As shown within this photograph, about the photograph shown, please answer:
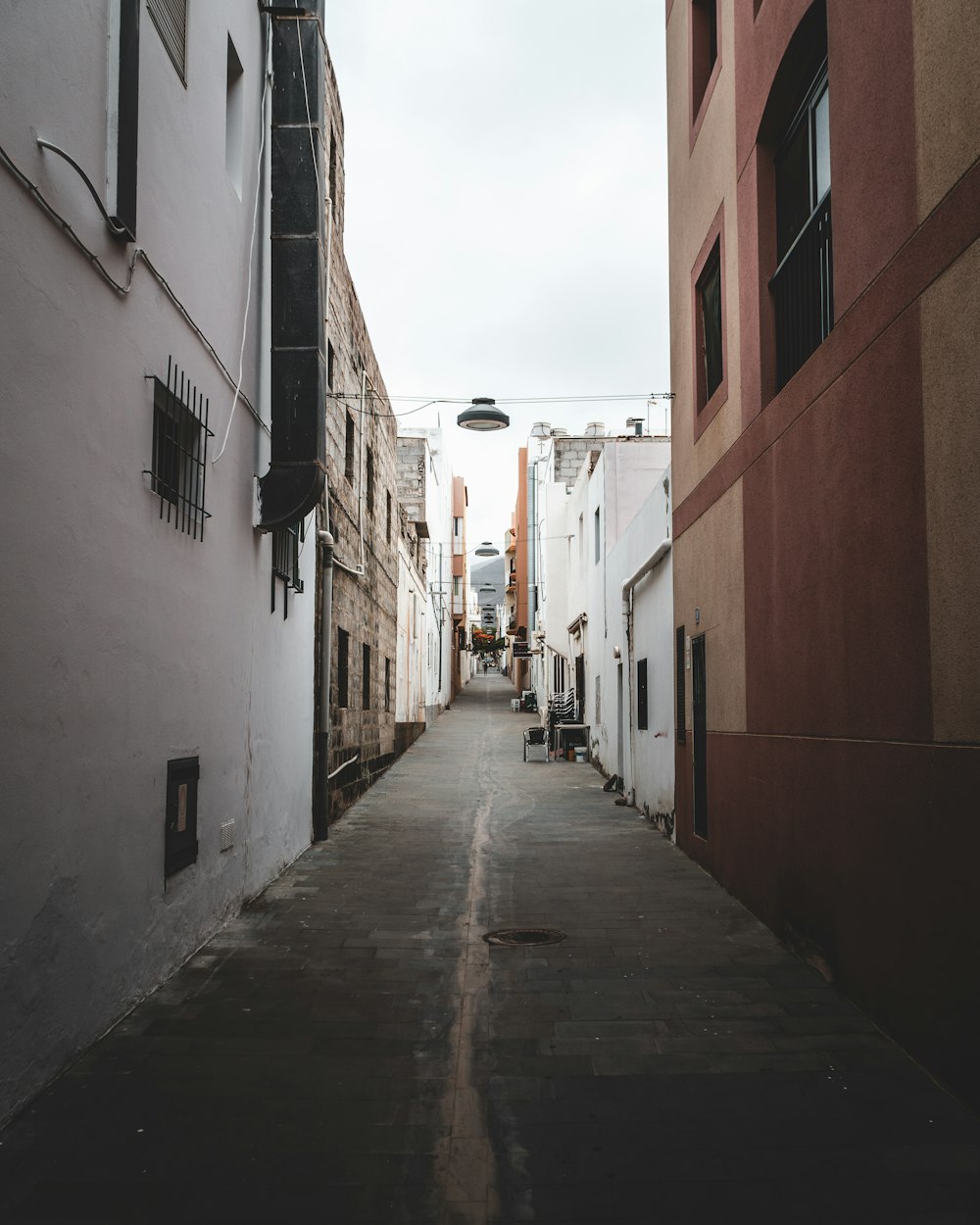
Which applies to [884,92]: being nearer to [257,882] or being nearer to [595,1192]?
[595,1192]

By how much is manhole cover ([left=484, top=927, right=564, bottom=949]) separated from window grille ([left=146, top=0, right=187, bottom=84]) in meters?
6.00

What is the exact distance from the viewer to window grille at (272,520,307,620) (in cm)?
906

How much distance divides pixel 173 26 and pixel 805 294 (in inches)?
174

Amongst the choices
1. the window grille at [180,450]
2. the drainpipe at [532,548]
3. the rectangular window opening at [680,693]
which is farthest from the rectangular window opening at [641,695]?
the drainpipe at [532,548]

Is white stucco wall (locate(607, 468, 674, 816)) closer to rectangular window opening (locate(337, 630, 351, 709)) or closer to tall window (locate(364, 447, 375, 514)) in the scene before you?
rectangular window opening (locate(337, 630, 351, 709))

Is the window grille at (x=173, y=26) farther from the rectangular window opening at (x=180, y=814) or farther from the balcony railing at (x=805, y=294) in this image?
the rectangular window opening at (x=180, y=814)

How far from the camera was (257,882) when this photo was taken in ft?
28.0

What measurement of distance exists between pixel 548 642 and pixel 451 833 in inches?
800

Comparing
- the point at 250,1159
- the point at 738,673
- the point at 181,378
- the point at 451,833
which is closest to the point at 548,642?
the point at 451,833

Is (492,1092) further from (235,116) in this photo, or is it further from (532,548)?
(532,548)

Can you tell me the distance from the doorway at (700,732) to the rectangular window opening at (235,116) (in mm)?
5737

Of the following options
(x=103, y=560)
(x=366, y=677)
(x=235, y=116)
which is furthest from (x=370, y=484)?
(x=103, y=560)

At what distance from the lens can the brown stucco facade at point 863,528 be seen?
164 inches

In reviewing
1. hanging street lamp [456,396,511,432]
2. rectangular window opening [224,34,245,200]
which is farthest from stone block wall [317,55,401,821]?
rectangular window opening [224,34,245,200]
